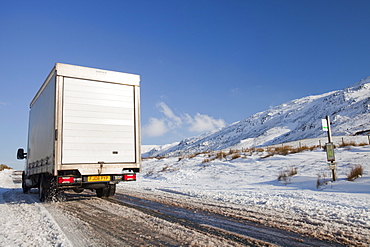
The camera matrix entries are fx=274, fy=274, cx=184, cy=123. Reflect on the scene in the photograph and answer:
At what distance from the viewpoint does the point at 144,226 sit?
529 centimetres

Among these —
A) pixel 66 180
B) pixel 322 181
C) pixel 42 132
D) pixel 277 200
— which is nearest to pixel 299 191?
pixel 322 181

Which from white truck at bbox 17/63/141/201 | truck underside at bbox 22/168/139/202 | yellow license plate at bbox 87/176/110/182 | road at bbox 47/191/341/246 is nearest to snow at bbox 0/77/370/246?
road at bbox 47/191/341/246

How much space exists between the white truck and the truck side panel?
0.10 feet

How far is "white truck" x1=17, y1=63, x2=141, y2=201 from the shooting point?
26.5 ft

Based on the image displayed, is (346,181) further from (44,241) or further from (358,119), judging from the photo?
(358,119)

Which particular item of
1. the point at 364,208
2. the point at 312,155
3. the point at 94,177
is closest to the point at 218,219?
the point at 364,208

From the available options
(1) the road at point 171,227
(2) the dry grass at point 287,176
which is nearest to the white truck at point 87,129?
(1) the road at point 171,227

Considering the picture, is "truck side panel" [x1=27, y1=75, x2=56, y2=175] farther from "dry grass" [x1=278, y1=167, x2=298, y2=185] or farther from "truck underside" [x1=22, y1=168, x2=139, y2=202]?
"dry grass" [x1=278, y1=167, x2=298, y2=185]

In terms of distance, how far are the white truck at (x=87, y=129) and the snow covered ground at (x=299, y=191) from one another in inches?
122

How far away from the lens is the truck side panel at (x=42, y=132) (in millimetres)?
8305

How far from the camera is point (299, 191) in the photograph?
32.2 ft

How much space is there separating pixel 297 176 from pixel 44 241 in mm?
11101

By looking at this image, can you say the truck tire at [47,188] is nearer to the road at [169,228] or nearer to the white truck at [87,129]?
the white truck at [87,129]

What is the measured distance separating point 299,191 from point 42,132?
9334mm
